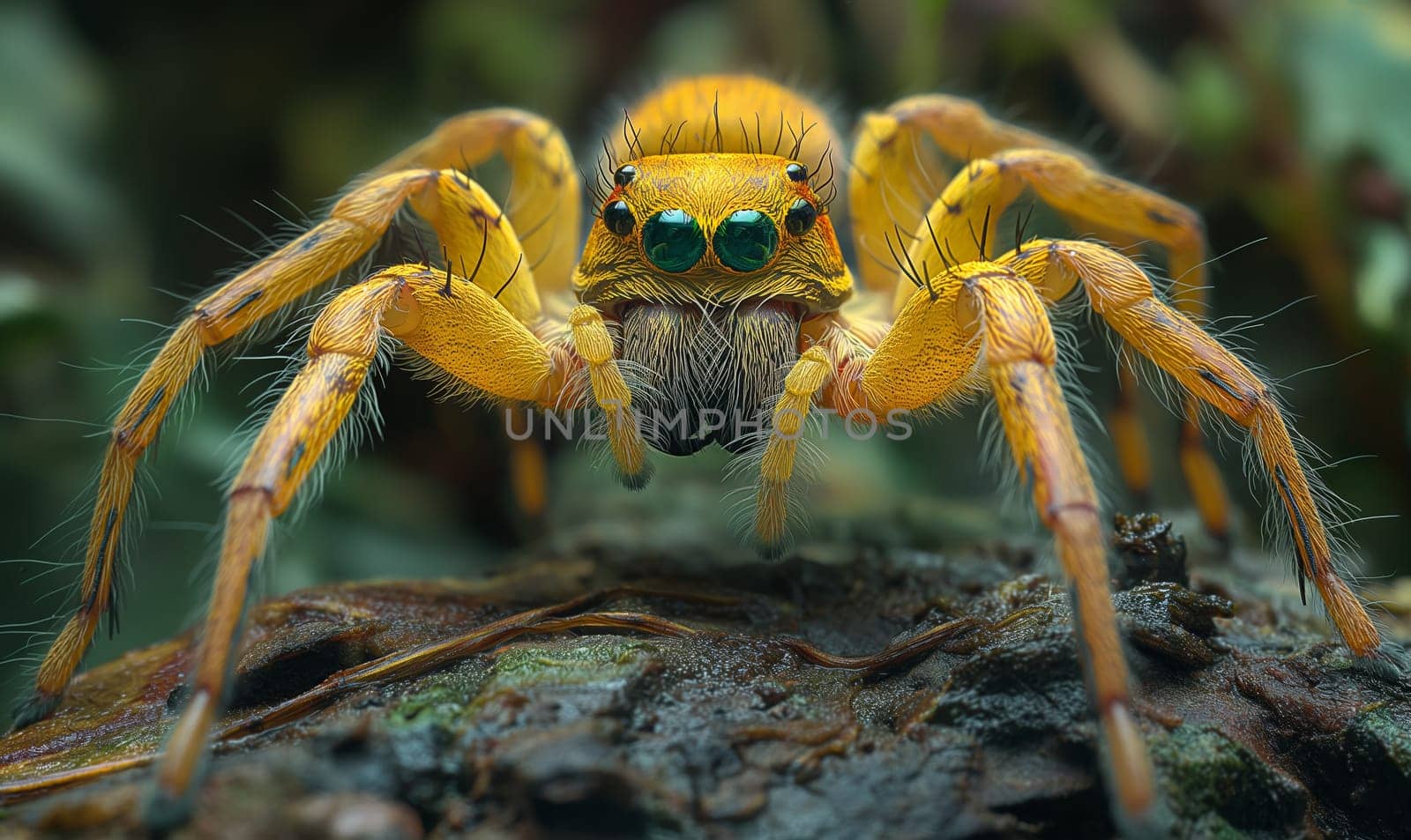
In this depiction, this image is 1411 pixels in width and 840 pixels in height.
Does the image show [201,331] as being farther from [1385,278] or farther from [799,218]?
[1385,278]

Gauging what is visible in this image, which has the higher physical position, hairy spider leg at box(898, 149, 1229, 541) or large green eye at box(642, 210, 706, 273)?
hairy spider leg at box(898, 149, 1229, 541)

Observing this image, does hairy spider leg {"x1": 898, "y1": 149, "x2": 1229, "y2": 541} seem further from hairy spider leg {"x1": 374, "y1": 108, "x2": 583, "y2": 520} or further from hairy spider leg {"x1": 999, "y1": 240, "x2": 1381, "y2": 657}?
hairy spider leg {"x1": 374, "y1": 108, "x2": 583, "y2": 520}

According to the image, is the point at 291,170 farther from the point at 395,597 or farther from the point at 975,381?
the point at 975,381

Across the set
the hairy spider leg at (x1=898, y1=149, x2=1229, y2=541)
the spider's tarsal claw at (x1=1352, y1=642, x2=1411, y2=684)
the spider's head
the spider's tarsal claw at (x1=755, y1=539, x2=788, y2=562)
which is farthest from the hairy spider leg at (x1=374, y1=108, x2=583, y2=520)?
the spider's tarsal claw at (x1=1352, y1=642, x2=1411, y2=684)

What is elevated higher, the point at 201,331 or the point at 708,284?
the point at 708,284

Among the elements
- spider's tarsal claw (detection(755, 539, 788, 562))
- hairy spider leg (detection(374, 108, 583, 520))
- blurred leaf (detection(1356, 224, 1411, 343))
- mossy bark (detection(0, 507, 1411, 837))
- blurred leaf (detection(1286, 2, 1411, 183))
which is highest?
blurred leaf (detection(1286, 2, 1411, 183))

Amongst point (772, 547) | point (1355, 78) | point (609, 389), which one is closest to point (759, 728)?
point (772, 547)

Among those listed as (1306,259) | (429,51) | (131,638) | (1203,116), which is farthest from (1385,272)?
(131,638)
